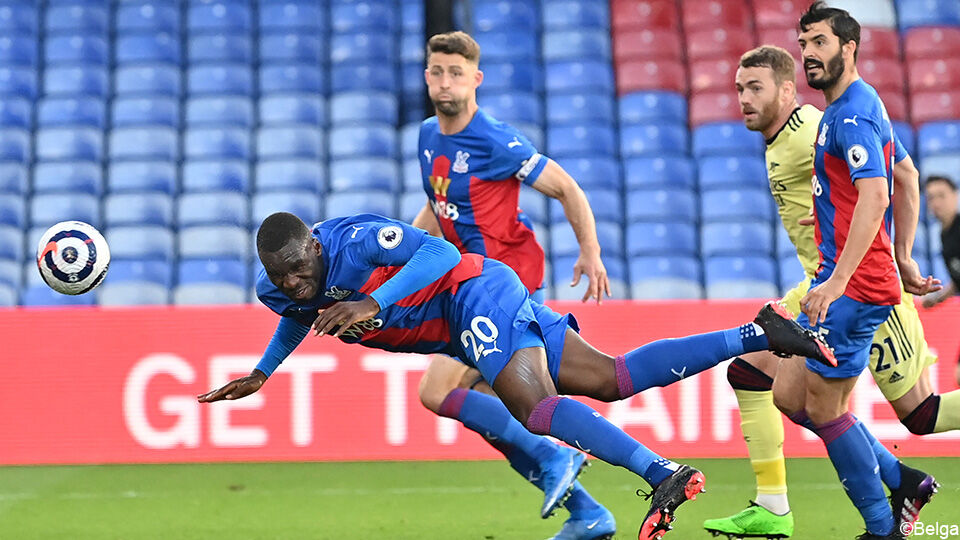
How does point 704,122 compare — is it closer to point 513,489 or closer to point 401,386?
point 401,386

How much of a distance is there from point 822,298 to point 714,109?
7.53 metres

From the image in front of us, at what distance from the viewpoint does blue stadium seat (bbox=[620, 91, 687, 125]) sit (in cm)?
1130

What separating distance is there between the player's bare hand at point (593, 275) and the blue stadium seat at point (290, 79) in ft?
22.8

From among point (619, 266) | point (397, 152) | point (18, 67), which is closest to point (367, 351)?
point (619, 266)

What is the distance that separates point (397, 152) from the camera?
36.4 feet

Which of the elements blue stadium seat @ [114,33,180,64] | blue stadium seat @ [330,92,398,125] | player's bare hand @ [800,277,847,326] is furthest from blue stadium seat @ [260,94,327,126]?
player's bare hand @ [800,277,847,326]

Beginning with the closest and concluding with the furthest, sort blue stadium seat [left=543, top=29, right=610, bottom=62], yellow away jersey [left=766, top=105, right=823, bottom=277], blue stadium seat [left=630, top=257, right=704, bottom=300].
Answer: yellow away jersey [left=766, top=105, right=823, bottom=277] < blue stadium seat [left=630, top=257, right=704, bottom=300] < blue stadium seat [left=543, top=29, right=610, bottom=62]

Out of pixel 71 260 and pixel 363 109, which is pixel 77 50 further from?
pixel 71 260

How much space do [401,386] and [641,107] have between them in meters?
4.85

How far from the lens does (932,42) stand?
39.3 ft

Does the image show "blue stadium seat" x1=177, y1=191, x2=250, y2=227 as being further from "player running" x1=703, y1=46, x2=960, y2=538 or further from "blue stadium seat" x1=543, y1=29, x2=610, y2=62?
"player running" x1=703, y1=46, x2=960, y2=538

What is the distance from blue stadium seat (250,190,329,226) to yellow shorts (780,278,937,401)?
6135mm

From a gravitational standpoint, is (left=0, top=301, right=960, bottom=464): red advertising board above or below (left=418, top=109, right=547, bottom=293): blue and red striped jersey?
below

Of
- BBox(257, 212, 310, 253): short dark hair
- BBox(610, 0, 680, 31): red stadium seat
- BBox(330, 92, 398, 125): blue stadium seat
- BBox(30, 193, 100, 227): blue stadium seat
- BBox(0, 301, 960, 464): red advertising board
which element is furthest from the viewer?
BBox(610, 0, 680, 31): red stadium seat
